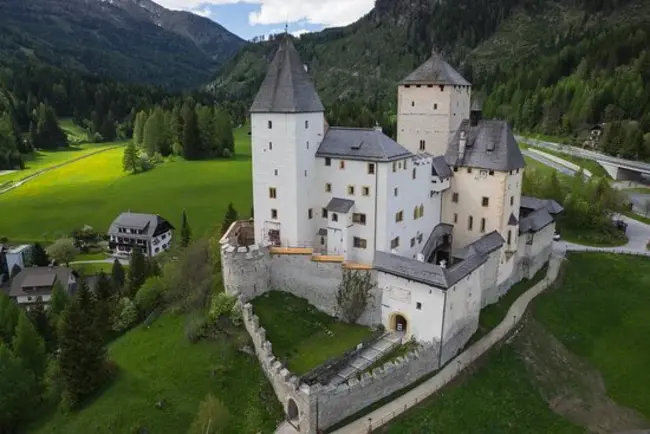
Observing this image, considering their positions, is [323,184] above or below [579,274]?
above

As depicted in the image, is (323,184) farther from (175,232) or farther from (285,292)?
(175,232)

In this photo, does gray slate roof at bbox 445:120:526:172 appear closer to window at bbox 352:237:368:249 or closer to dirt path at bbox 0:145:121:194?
window at bbox 352:237:368:249

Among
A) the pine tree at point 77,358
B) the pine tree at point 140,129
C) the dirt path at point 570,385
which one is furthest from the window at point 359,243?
the pine tree at point 140,129

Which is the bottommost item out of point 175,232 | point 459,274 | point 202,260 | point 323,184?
point 175,232

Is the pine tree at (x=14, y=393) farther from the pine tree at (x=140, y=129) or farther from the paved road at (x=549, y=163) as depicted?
the pine tree at (x=140, y=129)

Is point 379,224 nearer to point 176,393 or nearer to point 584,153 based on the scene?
point 176,393

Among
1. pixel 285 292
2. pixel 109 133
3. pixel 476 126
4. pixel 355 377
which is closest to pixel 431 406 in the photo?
pixel 355 377

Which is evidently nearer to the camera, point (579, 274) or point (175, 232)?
point (579, 274)

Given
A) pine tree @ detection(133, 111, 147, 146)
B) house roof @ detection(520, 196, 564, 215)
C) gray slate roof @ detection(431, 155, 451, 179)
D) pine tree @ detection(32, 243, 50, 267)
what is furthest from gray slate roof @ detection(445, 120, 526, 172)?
pine tree @ detection(133, 111, 147, 146)
